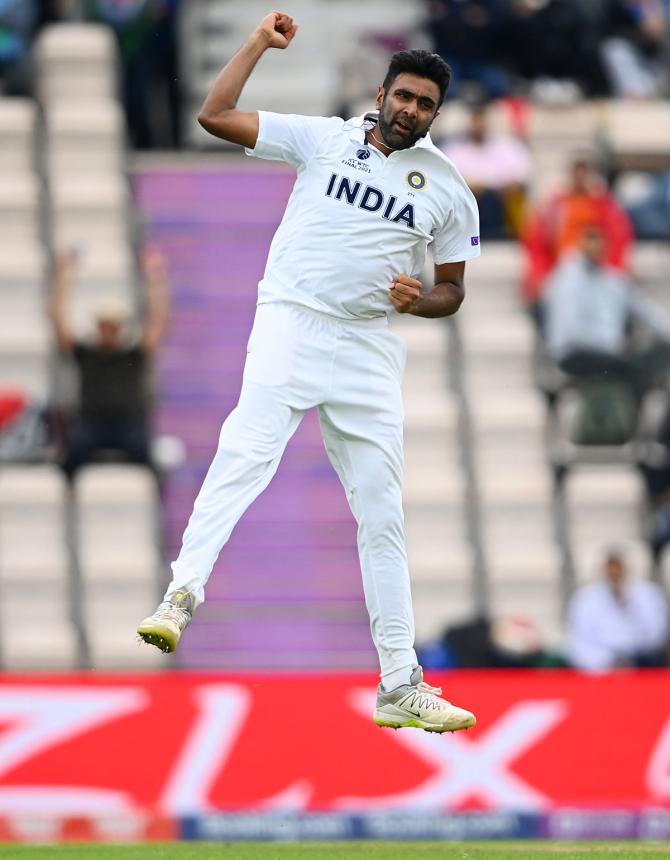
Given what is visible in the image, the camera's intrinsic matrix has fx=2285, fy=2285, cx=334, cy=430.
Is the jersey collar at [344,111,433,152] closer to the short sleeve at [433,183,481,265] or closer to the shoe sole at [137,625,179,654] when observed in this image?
the short sleeve at [433,183,481,265]

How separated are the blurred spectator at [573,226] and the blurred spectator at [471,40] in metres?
1.55

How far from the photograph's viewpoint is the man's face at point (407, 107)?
772 centimetres

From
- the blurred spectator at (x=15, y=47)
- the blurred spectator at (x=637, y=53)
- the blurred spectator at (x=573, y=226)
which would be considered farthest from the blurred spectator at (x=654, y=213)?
the blurred spectator at (x=15, y=47)

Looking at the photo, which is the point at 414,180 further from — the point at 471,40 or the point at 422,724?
the point at 471,40

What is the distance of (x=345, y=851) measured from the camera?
9.40m

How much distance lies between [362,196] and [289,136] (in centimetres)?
32

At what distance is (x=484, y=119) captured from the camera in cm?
1551

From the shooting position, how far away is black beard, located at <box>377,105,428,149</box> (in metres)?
7.79

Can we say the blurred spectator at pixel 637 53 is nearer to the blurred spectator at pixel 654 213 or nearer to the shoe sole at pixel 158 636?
the blurred spectator at pixel 654 213

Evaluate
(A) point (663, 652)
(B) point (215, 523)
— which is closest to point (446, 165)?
(B) point (215, 523)

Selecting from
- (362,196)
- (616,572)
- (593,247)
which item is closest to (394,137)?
(362,196)

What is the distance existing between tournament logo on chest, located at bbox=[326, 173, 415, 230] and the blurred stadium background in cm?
380

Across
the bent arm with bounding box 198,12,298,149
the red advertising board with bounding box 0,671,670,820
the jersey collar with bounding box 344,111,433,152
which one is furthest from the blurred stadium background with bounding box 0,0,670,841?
the bent arm with bounding box 198,12,298,149

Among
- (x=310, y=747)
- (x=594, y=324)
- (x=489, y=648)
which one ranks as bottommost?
(x=489, y=648)
